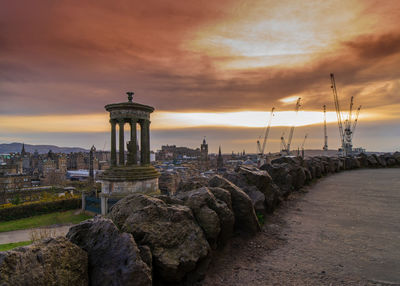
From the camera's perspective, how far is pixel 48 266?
9.61 feet

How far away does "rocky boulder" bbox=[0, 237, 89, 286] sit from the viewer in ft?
8.73

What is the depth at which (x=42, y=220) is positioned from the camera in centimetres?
2823

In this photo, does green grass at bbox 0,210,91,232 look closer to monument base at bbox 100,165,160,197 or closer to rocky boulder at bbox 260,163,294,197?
monument base at bbox 100,165,160,197

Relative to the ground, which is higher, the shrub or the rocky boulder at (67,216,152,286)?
the rocky boulder at (67,216,152,286)

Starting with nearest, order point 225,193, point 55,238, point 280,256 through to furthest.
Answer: point 55,238, point 280,256, point 225,193

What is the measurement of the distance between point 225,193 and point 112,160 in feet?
66.0

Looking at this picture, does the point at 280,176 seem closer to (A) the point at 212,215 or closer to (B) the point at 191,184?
(B) the point at 191,184

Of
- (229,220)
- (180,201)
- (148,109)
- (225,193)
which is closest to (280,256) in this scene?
(229,220)

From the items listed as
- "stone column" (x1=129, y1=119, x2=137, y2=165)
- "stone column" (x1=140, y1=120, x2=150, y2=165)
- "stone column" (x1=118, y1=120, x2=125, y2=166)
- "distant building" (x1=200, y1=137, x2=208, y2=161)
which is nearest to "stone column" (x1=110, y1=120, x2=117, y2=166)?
"stone column" (x1=118, y1=120, x2=125, y2=166)

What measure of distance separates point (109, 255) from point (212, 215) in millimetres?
2242

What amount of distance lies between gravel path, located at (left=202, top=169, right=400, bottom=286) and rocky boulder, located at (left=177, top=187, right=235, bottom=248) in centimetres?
41

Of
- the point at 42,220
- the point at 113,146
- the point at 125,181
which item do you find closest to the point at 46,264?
the point at 125,181

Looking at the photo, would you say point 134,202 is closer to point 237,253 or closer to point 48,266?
point 48,266

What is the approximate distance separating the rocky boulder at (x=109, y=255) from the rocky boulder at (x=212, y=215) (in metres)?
1.85
